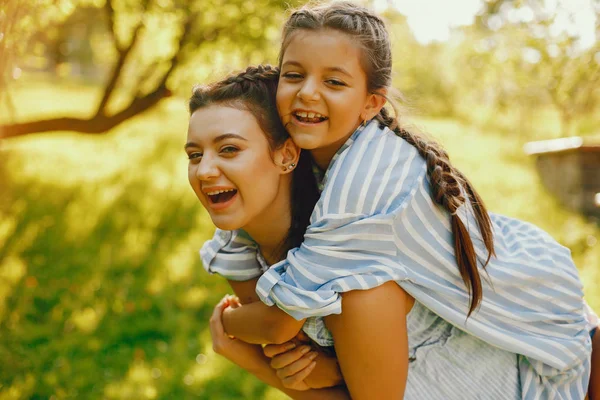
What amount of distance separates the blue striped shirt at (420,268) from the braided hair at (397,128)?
0.10 feet

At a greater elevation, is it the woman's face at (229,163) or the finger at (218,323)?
the woman's face at (229,163)

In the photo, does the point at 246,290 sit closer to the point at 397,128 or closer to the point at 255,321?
the point at 255,321

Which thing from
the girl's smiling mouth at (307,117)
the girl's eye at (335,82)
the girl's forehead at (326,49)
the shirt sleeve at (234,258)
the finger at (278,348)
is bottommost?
the finger at (278,348)

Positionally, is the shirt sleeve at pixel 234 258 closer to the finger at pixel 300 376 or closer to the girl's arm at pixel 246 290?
the girl's arm at pixel 246 290

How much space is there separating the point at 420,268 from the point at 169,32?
6077 mm

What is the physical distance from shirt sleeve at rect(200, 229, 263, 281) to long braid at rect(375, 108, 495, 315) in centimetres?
75

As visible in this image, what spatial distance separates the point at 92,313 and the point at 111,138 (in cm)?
778

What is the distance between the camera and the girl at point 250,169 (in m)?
2.10

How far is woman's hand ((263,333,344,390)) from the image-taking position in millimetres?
2160

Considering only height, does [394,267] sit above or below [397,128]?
below

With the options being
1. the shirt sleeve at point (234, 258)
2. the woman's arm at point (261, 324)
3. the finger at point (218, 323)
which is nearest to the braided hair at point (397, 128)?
the woman's arm at point (261, 324)

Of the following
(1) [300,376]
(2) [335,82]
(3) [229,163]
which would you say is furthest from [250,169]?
(1) [300,376]

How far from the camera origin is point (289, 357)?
2.19m

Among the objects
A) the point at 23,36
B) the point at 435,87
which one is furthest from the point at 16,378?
the point at 435,87
